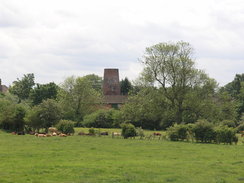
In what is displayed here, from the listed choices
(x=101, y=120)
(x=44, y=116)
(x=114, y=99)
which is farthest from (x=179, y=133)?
(x=114, y=99)

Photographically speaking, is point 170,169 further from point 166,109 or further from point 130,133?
point 166,109

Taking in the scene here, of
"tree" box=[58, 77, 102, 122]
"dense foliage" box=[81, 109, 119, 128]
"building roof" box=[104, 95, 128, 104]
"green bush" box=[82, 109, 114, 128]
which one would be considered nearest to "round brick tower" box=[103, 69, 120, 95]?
"building roof" box=[104, 95, 128, 104]

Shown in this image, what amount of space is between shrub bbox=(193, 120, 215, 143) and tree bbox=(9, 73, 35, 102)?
8774 centimetres

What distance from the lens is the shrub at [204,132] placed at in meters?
36.1

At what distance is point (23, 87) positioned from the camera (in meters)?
117

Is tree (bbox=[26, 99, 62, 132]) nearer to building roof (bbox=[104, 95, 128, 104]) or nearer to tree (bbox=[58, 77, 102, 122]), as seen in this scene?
tree (bbox=[58, 77, 102, 122])

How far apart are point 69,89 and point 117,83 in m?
29.6

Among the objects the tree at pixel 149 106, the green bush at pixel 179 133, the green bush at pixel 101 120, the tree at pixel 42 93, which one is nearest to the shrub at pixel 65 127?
the green bush at pixel 179 133

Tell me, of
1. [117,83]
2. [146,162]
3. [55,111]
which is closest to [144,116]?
[55,111]

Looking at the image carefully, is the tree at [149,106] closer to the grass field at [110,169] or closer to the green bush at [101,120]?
the green bush at [101,120]

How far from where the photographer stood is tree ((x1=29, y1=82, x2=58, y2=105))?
9212 cm

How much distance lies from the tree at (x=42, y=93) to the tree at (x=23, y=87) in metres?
23.2

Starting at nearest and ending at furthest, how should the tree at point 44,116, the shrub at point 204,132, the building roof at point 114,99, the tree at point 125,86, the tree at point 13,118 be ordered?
the shrub at point 204,132 < the tree at point 44,116 < the tree at point 13,118 < the building roof at point 114,99 < the tree at point 125,86

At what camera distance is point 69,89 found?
81938 millimetres
